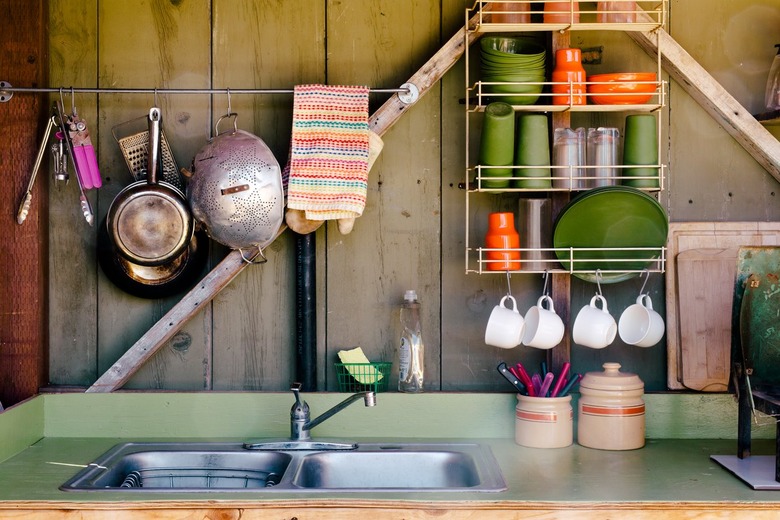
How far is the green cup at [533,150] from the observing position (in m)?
2.43

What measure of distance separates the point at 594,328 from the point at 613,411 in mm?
228

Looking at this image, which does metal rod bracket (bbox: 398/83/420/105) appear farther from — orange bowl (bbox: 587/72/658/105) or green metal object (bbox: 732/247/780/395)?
green metal object (bbox: 732/247/780/395)

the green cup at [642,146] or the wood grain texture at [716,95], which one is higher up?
the wood grain texture at [716,95]

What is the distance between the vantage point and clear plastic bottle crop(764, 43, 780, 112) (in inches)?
99.3

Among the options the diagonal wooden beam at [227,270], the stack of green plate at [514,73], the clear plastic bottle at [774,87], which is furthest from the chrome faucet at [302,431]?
the clear plastic bottle at [774,87]

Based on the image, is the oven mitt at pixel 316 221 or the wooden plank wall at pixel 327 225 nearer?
the oven mitt at pixel 316 221

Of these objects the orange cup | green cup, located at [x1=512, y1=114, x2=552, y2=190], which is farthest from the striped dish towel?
the orange cup

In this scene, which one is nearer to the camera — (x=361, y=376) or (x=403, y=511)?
(x=403, y=511)

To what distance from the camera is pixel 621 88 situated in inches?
94.5

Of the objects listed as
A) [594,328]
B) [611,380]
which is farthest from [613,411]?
[594,328]

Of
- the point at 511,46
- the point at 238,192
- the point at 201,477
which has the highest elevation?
the point at 511,46

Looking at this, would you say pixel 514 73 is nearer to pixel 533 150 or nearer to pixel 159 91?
pixel 533 150

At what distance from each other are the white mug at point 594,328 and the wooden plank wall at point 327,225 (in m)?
0.22

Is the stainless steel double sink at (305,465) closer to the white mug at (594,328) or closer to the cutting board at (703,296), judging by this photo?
the white mug at (594,328)
